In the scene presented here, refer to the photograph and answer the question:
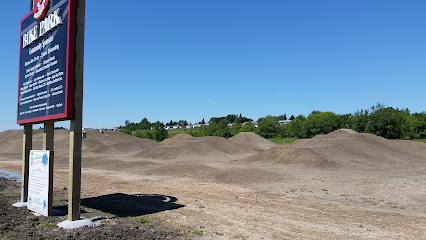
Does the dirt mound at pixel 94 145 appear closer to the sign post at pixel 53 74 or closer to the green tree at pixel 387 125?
the sign post at pixel 53 74

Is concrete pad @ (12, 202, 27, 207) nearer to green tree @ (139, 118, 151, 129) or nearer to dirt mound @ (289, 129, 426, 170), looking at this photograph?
dirt mound @ (289, 129, 426, 170)

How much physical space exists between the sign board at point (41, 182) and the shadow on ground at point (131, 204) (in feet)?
4.88

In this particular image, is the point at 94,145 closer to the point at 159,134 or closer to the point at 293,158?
the point at 159,134

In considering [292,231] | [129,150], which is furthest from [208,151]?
[292,231]

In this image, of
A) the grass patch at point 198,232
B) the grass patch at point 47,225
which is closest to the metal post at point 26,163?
the grass patch at point 47,225

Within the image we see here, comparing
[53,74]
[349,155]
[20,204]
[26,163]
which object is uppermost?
[53,74]

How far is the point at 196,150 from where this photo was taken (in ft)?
129

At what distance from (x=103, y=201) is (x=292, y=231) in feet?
20.1

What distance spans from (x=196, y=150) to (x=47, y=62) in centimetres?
3149

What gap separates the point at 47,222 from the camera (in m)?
7.49

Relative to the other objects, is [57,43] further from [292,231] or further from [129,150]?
[129,150]

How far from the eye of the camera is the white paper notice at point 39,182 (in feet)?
26.2

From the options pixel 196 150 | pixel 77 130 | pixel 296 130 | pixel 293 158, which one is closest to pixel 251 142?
pixel 196 150

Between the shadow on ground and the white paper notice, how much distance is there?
1.50 m
